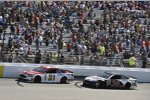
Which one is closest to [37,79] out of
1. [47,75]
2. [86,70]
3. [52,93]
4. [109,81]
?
[47,75]

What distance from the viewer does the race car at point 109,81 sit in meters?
23.8

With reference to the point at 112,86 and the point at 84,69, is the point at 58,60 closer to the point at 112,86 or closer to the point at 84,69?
the point at 84,69

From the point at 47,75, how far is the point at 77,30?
6.61m

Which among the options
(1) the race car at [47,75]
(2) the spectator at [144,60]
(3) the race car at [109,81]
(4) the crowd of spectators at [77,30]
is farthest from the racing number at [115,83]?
(2) the spectator at [144,60]

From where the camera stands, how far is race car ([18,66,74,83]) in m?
24.1

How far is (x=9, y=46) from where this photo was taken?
1062 inches

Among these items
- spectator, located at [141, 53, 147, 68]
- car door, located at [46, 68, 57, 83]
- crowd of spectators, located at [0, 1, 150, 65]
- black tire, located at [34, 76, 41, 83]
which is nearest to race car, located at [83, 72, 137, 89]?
car door, located at [46, 68, 57, 83]

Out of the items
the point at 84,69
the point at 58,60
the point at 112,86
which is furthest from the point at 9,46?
the point at 112,86

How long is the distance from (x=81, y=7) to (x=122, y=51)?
5324 millimetres

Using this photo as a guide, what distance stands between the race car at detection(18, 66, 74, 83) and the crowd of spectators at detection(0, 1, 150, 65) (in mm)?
1738

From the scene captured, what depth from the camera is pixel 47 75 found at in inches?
966

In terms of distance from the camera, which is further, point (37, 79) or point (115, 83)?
point (115, 83)

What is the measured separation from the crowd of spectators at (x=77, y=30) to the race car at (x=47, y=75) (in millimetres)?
1738

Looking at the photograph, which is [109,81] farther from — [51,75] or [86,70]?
[86,70]
